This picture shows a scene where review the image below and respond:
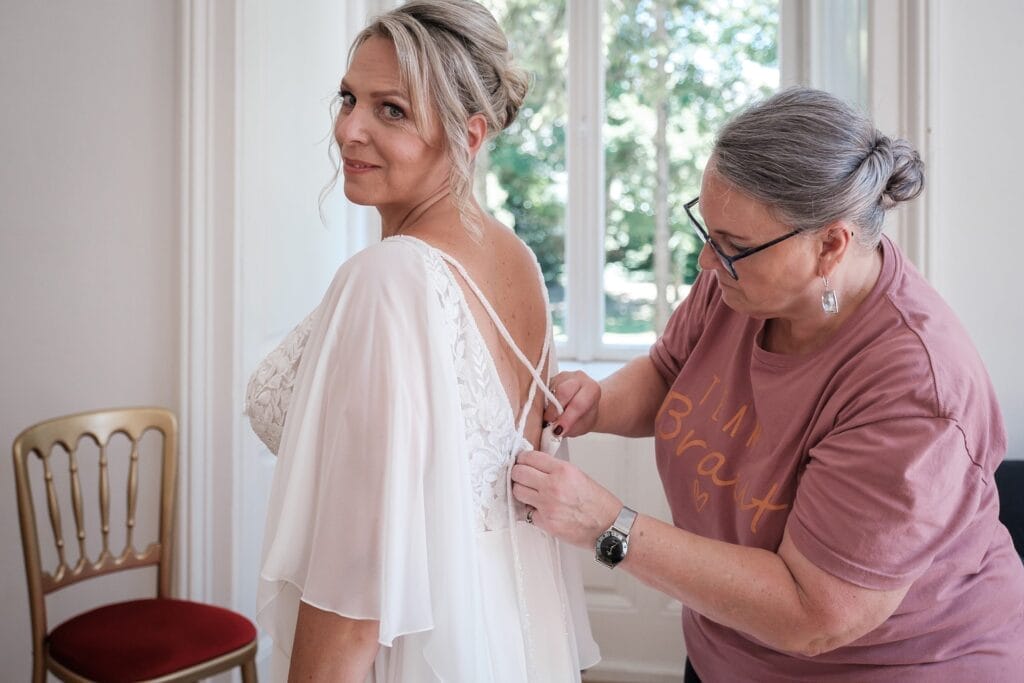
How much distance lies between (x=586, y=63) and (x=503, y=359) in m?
2.41

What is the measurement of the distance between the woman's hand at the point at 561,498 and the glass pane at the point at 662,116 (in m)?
2.30

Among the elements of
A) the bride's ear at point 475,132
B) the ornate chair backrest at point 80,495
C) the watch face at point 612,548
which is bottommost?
the ornate chair backrest at point 80,495

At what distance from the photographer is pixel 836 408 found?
51.2 inches

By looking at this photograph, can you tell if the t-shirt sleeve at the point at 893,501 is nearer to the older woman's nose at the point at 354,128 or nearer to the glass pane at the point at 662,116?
the older woman's nose at the point at 354,128

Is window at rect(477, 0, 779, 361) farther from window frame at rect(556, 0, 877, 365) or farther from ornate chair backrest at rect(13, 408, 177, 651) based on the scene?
ornate chair backrest at rect(13, 408, 177, 651)

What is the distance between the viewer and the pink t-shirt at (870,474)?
1.21 metres

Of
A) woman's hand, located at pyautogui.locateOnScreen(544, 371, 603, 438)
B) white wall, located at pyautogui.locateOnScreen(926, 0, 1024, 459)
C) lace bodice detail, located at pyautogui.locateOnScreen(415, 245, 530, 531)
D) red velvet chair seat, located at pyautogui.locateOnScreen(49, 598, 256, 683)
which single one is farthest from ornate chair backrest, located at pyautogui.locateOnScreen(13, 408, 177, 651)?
white wall, located at pyautogui.locateOnScreen(926, 0, 1024, 459)

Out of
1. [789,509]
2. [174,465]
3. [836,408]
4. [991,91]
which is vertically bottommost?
[174,465]

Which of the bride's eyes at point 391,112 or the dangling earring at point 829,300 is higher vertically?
the bride's eyes at point 391,112

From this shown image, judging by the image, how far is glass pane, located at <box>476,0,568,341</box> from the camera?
11.6 ft

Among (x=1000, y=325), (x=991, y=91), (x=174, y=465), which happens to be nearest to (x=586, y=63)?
(x=991, y=91)

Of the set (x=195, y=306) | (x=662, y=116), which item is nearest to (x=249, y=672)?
(x=195, y=306)

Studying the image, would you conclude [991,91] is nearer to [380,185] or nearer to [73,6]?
[380,185]

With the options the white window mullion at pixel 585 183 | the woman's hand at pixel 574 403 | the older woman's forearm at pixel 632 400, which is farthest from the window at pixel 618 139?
the woman's hand at pixel 574 403
